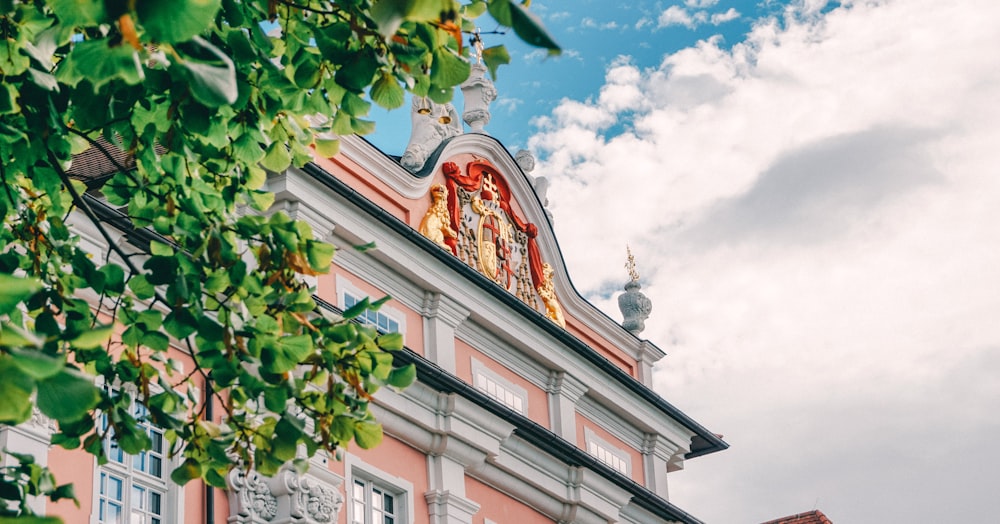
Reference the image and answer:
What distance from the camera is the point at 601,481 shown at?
24.3 metres

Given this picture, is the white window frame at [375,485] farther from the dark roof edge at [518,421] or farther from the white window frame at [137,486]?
the white window frame at [137,486]

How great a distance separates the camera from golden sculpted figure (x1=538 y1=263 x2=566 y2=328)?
82.4 ft

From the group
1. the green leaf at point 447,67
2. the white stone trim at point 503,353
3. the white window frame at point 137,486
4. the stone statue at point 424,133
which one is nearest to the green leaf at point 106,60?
the green leaf at point 447,67

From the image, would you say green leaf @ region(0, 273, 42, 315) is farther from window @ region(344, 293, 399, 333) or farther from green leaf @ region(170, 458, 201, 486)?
window @ region(344, 293, 399, 333)

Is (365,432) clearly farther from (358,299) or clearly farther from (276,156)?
(358,299)

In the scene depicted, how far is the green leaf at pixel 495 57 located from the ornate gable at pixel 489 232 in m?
13.3

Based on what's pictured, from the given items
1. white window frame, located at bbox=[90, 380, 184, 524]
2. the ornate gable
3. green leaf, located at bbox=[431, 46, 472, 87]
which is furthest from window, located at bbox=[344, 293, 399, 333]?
green leaf, located at bbox=[431, 46, 472, 87]

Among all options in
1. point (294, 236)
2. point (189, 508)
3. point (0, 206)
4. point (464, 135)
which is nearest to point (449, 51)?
point (294, 236)

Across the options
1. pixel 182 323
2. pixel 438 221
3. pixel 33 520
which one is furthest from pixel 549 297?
pixel 33 520

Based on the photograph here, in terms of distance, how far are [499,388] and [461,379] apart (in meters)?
1.42

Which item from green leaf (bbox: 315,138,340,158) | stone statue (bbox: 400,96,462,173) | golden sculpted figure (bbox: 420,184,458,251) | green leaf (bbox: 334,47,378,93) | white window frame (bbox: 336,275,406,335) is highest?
stone statue (bbox: 400,96,462,173)

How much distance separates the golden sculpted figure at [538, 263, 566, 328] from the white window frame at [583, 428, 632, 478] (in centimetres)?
185

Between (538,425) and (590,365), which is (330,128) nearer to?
(538,425)

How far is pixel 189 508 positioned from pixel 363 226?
498cm
